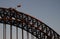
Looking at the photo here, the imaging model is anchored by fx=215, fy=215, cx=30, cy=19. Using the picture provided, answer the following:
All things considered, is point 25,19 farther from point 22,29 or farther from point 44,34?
point 44,34

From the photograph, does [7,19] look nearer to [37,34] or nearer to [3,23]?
[3,23]

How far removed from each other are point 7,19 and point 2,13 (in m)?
1.45

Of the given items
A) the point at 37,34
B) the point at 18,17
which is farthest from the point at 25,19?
the point at 37,34

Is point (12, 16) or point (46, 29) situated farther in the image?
point (46, 29)

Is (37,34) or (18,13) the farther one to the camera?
(37,34)

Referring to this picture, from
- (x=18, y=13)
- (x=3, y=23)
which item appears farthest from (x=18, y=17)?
(x=3, y=23)

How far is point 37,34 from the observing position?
140 feet

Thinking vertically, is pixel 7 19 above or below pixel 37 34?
above

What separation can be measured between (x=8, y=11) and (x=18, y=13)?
1.88 meters

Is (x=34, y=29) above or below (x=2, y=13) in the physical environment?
below

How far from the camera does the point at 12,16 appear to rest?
39812mm

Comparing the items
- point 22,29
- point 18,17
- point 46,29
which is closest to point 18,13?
point 18,17

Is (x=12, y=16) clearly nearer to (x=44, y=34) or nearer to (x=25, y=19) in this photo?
(x=25, y=19)

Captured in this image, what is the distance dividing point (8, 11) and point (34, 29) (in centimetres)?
633
